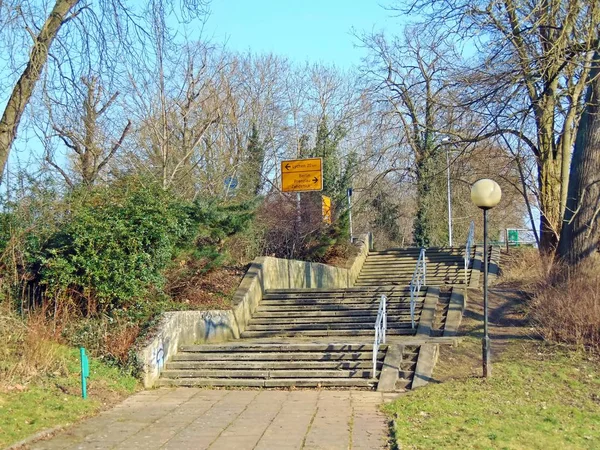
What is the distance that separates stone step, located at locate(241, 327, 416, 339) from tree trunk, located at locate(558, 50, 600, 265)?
15.2 feet

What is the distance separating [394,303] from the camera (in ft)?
55.6

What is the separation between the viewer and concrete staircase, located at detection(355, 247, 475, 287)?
939 inches

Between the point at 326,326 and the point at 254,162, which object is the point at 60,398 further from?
the point at 254,162

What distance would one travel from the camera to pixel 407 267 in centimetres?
2552

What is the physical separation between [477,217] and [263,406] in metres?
33.4

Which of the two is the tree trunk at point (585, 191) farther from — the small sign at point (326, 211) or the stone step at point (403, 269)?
the small sign at point (326, 211)

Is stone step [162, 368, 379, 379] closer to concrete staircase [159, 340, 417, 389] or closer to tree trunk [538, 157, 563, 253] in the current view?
concrete staircase [159, 340, 417, 389]

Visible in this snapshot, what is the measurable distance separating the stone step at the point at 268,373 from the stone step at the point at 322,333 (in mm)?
3002

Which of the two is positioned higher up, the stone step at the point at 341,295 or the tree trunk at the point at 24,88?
the tree trunk at the point at 24,88

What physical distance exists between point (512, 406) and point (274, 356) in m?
4.95

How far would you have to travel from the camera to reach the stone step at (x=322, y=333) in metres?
15.0

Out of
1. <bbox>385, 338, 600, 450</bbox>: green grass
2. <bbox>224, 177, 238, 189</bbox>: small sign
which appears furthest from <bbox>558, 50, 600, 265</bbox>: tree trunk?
<bbox>224, 177, 238, 189</bbox>: small sign

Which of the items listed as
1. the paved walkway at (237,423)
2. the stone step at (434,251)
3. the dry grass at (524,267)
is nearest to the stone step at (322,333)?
the dry grass at (524,267)

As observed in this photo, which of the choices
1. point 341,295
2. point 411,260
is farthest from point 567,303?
point 411,260
